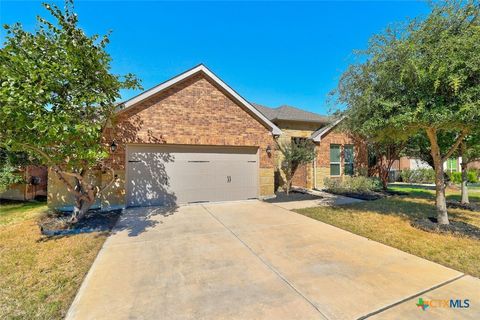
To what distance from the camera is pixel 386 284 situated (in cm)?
329

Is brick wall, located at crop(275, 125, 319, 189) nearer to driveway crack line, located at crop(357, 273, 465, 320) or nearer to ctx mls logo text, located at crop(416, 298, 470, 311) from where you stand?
driveway crack line, located at crop(357, 273, 465, 320)

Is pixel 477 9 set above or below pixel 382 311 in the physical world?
above

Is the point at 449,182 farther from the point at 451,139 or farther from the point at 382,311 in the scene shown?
the point at 382,311

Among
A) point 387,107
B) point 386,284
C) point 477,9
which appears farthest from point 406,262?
point 477,9

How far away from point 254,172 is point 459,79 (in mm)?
7456

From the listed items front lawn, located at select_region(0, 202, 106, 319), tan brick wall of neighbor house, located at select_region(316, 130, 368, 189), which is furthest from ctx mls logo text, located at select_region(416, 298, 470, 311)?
tan brick wall of neighbor house, located at select_region(316, 130, 368, 189)

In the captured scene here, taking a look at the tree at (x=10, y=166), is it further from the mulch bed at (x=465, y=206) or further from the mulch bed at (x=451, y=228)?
the mulch bed at (x=465, y=206)

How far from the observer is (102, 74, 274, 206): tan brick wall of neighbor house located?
8.34m

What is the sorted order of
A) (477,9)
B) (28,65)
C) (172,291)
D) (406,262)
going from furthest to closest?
1. (477,9)
2. (28,65)
3. (406,262)
4. (172,291)

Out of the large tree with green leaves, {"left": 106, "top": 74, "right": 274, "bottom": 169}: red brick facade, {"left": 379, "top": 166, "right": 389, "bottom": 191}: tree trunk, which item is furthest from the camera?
{"left": 379, "top": 166, "right": 389, "bottom": 191}: tree trunk

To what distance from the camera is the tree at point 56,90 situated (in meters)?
4.54

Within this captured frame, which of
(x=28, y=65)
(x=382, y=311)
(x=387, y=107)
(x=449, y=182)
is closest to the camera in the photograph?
(x=382, y=311)

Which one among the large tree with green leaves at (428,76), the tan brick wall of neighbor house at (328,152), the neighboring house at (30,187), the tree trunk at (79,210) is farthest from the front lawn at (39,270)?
the tan brick wall of neighbor house at (328,152)

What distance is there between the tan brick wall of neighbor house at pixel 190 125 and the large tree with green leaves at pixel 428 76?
502 centimetres
